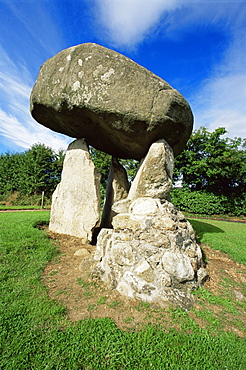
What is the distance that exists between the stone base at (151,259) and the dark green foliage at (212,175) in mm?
13836

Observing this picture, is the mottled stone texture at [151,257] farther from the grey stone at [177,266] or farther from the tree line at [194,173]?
the tree line at [194,173]

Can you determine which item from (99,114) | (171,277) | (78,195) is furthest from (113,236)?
(99,114)

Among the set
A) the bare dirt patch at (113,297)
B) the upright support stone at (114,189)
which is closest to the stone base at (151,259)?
the bare dirt patch at (113,297)

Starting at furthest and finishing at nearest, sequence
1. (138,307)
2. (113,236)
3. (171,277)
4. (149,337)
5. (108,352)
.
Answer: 1. (113,236)
2. (171,277)
3. (138,307)
4. (149,337)
5. (108,352)

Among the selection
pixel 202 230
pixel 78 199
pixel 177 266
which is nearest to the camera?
pixel 177 266

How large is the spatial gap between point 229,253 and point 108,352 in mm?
4303

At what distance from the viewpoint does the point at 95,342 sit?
2.12 meters

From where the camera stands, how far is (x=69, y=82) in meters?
4.64

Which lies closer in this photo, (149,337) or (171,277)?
(149,337)

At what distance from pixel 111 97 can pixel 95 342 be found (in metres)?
4.34

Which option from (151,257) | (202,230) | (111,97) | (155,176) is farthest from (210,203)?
(151,257)

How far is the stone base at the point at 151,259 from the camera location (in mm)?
3047

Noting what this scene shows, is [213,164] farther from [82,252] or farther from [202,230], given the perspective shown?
[82,252]

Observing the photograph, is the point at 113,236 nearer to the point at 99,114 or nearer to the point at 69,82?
the point at 99,114
